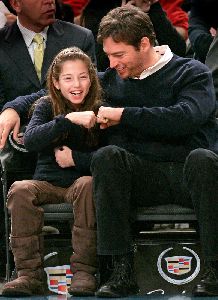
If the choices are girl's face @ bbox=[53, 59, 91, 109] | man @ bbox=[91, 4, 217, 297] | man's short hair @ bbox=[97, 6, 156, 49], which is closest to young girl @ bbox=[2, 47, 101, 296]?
girl's face @ bbox=[53, 59, 91, 109]

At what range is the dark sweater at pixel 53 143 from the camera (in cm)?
440

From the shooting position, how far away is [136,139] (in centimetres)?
448

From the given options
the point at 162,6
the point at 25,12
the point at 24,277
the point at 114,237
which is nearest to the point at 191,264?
the point at 114,237

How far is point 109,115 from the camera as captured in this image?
427 cm

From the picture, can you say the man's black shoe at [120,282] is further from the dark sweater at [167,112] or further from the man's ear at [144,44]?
the man's ear at [144,44]

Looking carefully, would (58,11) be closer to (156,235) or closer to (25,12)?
(25,12)

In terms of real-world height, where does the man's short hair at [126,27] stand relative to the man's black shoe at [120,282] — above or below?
above

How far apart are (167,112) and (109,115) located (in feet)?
0.90

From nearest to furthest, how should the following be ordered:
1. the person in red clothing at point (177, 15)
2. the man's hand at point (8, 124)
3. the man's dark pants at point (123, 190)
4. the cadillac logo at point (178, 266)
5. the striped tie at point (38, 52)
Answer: the man's dark pants at point (123, 190) < the cadillac logo at point (178, 266) < the man's hand at point (8, 124) < the striped tie at point (38, 52) < the person in red clothing at point (177, 15)

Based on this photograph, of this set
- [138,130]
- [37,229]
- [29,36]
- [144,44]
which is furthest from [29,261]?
[29,36]

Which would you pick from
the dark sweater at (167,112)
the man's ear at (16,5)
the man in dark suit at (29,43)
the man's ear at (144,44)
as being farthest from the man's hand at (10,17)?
the man's ear at (144,44)

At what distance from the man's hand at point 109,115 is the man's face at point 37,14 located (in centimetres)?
123

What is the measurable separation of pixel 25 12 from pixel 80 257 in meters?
1.77

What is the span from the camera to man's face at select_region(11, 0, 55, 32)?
5.34 m
